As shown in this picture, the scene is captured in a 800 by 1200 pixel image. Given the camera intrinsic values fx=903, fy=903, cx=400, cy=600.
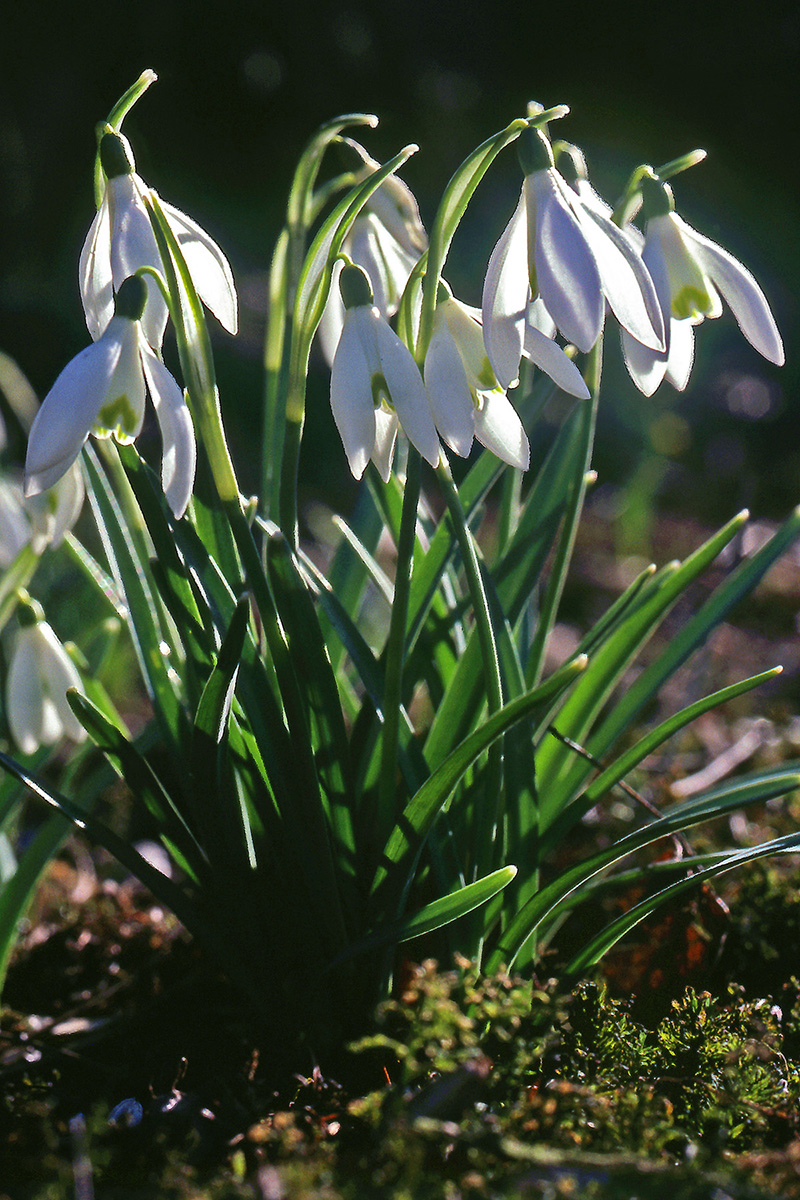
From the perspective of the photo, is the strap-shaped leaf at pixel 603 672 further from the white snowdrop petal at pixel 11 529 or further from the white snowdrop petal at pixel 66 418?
the white snowdrop petal at pixel 11 529

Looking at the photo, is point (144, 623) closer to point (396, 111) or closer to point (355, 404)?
point (355, 404)

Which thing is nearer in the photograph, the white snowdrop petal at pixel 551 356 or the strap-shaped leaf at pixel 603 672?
the white snowdrop petal at pixel 551 356

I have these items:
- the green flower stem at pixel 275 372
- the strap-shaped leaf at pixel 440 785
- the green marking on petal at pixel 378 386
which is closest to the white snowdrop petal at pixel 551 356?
the green marking on petal at pixel 378 386

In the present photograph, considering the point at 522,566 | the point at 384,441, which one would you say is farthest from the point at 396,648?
the point at 522,566

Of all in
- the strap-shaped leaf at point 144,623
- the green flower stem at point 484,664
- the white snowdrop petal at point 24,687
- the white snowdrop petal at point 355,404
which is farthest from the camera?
the white snowdrop petal at point 24,687

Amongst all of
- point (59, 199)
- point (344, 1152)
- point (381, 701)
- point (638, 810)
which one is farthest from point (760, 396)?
point (59, 199)

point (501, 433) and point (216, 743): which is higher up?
point (501, 433)

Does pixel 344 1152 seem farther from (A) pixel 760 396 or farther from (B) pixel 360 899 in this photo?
(A) pixel 760 396
